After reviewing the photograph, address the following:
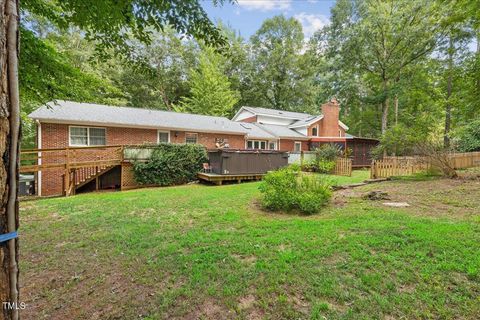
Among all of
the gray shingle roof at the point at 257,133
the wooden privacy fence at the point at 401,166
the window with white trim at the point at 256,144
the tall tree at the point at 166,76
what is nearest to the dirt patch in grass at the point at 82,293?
the wooden privacy fence at the point at 401,166

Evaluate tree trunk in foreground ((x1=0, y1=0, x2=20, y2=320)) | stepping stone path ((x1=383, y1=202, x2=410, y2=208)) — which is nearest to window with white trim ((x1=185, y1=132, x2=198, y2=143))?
stepping stone path ((x1=383, y1=202, x2=410, y2=208))

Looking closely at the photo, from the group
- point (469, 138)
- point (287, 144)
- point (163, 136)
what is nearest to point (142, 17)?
point (163, 136)

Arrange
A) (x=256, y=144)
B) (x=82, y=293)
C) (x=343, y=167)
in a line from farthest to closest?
(x=256, y=144)
(x=343, y=167)
(x=82, y=293)

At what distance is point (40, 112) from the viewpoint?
10.9m

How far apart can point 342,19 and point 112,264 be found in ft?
89.7

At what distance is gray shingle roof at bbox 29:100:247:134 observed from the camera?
36.9ft

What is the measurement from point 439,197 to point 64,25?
9519 millimetres

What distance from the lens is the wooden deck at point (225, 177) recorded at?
1141 cm

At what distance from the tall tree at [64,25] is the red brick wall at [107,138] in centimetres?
852

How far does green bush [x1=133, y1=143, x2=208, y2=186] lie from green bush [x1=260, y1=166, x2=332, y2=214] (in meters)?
6.27

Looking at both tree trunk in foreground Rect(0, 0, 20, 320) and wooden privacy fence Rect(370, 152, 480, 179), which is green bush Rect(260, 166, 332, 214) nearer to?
tree trunk in foreground Rect(0, 0, 20, 320)

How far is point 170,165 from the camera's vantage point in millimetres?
11648

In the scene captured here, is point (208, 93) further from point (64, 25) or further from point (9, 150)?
point (9, 150)

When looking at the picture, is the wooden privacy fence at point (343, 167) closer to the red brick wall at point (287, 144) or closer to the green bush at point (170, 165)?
the red brick wall at point (287, 144)
